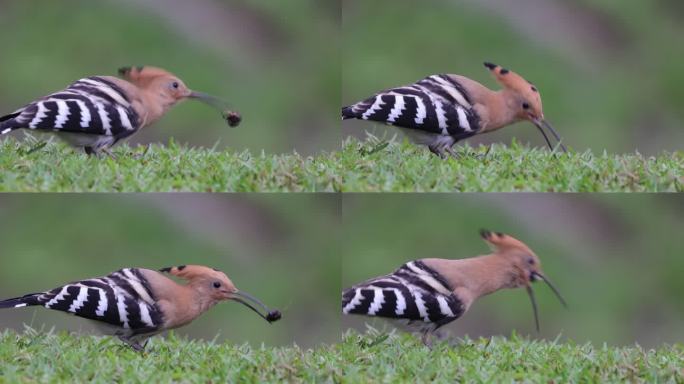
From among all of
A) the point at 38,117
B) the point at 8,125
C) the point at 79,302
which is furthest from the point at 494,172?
the point at 8,125

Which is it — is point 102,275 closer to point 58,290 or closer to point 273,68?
point 58,290

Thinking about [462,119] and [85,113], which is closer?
[85,113]

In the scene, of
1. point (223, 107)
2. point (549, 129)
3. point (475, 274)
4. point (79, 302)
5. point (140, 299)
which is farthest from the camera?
point (223, 107)

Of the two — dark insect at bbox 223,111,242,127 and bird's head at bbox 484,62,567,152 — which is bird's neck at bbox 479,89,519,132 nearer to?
bird's head at bbox 484,62,567,152

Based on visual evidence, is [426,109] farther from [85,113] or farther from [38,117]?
[38,117]

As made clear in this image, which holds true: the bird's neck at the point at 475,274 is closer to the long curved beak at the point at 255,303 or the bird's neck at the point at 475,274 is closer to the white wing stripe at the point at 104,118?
the long curved beak at the point at 255,303

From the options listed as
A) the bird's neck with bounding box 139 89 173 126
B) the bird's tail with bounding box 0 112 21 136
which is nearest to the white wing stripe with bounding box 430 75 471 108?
the bird's neck with bounding box 139 89 173 126

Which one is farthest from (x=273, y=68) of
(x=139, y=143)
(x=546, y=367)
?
(x=546, y=367)

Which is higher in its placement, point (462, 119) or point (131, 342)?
point (462, 119)
